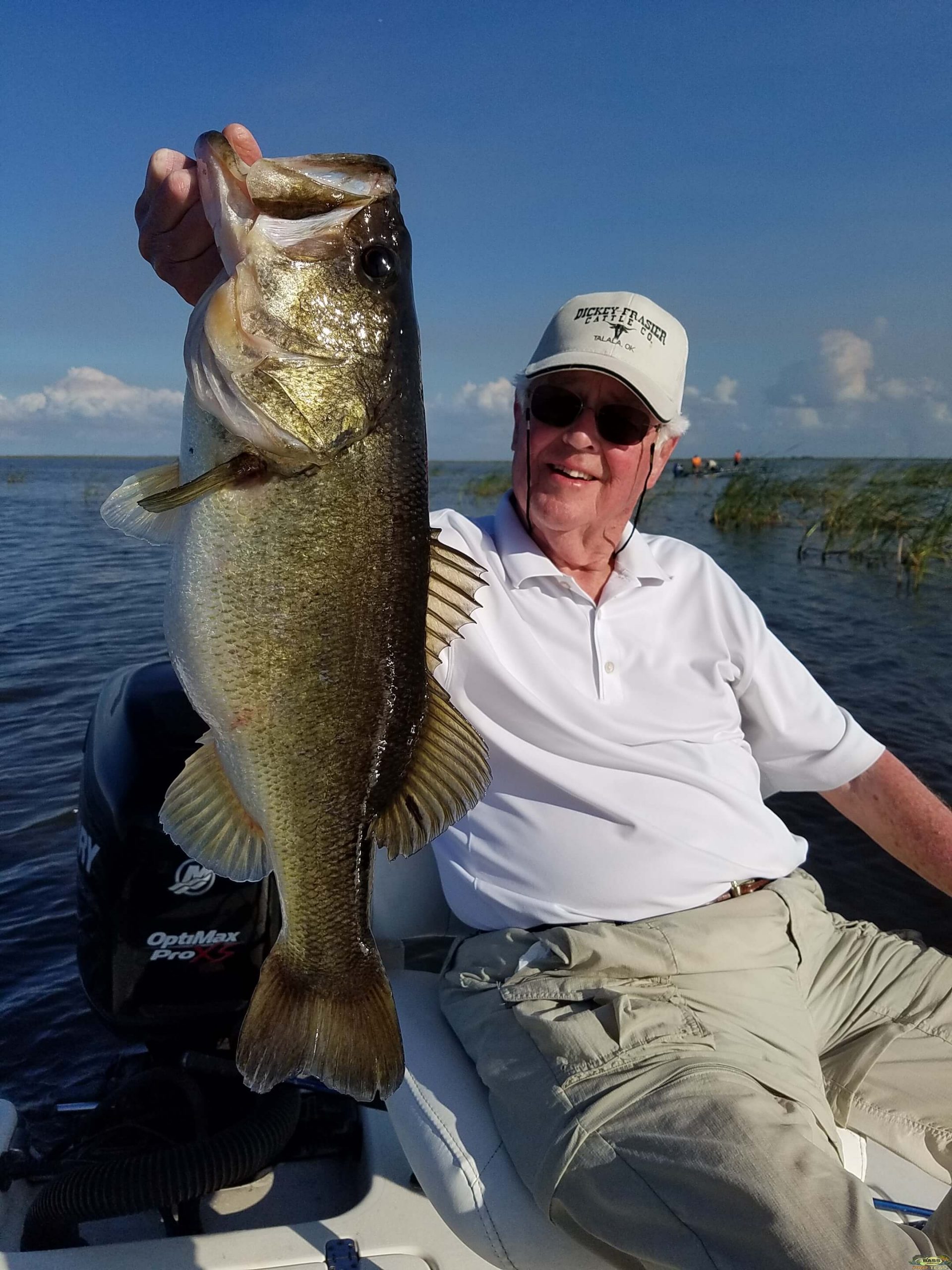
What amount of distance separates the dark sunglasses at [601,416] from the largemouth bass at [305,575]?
1.31 metres

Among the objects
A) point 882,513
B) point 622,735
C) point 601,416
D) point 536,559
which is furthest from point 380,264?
point 882,513

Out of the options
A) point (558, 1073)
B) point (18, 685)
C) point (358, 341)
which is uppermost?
point (358, 341)

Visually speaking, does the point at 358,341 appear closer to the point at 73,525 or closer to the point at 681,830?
the point at 681,830

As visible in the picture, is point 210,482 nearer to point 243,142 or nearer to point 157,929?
point 243,142

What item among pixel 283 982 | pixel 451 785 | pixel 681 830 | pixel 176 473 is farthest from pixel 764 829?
pixel 176 473

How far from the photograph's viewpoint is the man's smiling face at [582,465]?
2.92 meters

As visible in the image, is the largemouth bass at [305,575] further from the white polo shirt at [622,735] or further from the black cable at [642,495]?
the black cable at [642,495]

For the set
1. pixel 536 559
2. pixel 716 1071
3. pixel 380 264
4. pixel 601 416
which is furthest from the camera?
pixel 601 416

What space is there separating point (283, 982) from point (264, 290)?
1334 mm

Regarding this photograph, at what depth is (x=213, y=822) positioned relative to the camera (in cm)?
170

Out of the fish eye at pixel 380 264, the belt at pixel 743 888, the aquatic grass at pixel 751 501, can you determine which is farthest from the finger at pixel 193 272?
the aquatic grass at pixel 751 501

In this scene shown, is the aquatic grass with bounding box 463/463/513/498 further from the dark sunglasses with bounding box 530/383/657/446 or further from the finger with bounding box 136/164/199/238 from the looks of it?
the finger with bounding box 136/164/199/238

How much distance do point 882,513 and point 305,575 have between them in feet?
61.0

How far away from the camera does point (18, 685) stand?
361 inches
